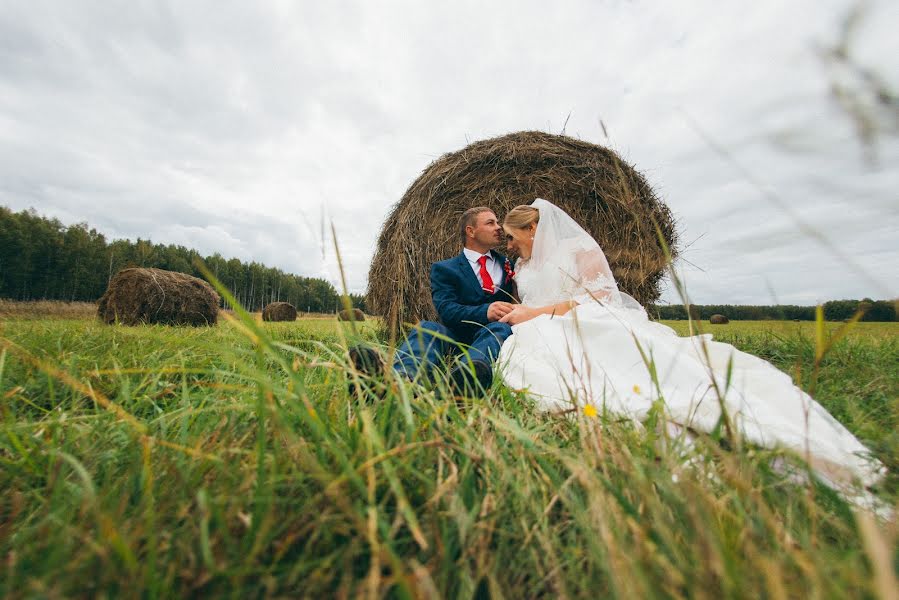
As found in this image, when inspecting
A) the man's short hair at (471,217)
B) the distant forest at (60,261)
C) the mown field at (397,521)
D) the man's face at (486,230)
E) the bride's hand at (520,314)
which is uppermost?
the distant forest at (60,261)

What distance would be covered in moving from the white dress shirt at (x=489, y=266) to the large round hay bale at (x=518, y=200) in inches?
21.7

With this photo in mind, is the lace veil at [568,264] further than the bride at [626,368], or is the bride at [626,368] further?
the lace veil at [568,264]

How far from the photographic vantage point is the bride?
3.60ft

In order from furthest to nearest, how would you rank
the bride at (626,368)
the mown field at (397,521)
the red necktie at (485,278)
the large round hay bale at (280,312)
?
the large round hay bale at (280,312) < the red necktie at (485,278) < the bride at (626,368) < the mown field at (397,521)

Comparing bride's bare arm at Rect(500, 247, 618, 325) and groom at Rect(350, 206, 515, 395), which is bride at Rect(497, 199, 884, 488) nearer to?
bride's bare arm at Rect(500, 247, 618, 325)

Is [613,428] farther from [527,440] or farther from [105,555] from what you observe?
[105,555]

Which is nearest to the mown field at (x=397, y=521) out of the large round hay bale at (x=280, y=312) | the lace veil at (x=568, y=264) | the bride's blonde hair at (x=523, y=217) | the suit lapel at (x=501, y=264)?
the lace veil at (x=568, y=264)

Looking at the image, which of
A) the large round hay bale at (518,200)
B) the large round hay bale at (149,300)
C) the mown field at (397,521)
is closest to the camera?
the mown field at (397,521)

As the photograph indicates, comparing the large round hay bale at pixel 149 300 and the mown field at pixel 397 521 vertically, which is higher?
the large round hay bale at pixel 149 300

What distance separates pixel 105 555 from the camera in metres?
0.44

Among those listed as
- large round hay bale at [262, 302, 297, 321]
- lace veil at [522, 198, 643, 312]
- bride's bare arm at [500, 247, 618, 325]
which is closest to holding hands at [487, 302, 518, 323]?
bride's bare arm at [500, 247, 618, 325]

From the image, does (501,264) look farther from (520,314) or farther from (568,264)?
(520,314)

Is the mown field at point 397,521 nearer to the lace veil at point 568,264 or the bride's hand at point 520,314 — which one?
the bride's hand at point 520,314

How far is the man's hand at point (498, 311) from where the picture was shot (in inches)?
128
